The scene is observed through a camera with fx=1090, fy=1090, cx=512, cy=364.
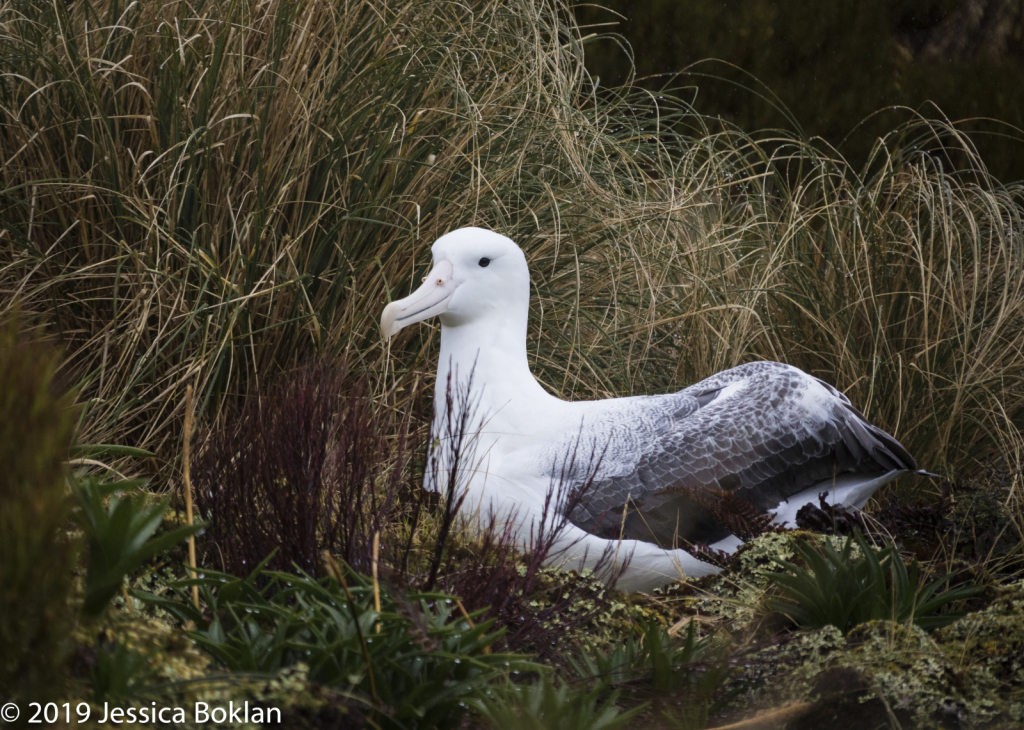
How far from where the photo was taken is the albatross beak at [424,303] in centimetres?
325

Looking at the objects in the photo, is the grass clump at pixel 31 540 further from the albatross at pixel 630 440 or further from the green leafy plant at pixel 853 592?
the green leafy plant at pixel 853 592

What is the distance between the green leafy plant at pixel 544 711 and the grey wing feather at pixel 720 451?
47.4 inches

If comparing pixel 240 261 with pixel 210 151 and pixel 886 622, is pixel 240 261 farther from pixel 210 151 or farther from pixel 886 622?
pixel 886 622

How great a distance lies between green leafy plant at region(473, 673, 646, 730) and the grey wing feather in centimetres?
120

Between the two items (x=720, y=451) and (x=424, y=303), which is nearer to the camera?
(x=424, y=303)

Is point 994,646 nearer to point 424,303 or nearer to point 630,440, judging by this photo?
point 630,440

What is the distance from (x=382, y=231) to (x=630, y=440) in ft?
4.93

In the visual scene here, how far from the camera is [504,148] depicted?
4.69 metres

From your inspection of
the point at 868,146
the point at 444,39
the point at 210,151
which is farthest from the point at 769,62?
the point at 210,151

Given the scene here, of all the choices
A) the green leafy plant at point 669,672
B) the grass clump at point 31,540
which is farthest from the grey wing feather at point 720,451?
the grass clump at point 31,540

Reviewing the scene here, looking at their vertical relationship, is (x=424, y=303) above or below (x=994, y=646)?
above

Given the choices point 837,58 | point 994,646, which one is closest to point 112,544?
point 994,646

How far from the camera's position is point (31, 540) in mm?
1506

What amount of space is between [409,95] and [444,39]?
50 centimetres
